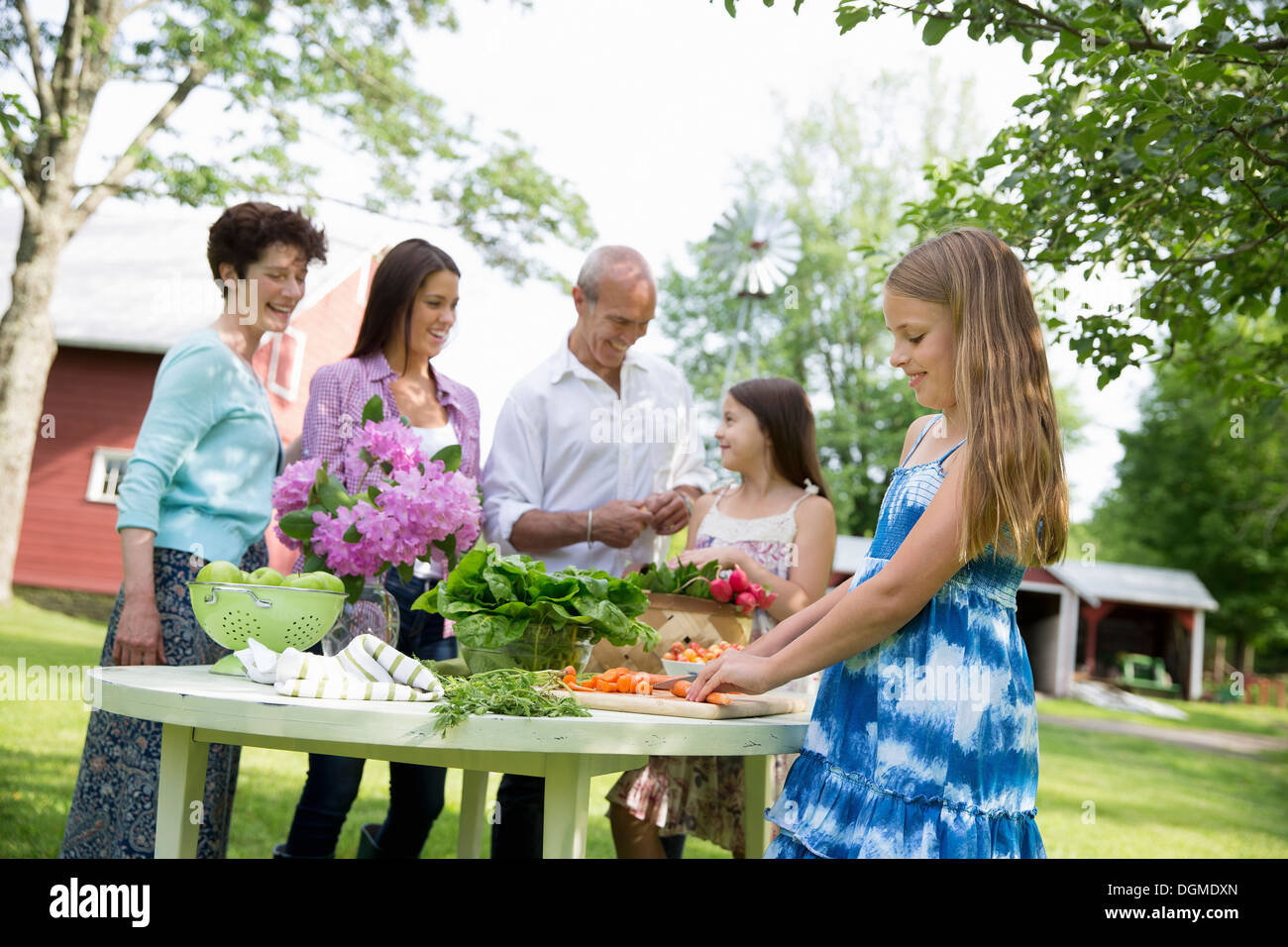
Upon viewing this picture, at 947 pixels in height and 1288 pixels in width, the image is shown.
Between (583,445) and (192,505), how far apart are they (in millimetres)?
1312

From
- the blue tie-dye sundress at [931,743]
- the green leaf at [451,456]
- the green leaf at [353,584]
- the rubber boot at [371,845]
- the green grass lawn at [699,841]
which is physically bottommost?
the green grass lawn at [699,841]

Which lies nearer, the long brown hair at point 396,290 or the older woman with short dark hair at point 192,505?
the older woman with short dark hair at point 192,505

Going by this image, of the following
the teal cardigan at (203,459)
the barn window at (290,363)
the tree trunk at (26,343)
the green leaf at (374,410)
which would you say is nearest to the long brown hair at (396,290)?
the teal cardigan at (203,459)

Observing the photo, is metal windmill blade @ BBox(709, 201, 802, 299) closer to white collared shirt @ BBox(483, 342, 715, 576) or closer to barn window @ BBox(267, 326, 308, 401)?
white collared shirt @ BBox(483, 342, 715, 576)

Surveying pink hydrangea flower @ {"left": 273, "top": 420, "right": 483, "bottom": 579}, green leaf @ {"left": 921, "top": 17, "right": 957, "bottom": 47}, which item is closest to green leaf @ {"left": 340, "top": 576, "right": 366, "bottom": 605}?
pink hydrangea flower @ {"left": 273, "top": 420, "right": 483, "bottom": 579}

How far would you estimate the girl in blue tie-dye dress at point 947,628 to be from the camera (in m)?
2.05

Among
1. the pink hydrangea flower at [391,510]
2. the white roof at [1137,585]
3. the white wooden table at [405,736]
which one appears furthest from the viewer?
the white roof at [1137,585]

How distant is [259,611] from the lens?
231cm

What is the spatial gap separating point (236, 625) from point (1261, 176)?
309 cm

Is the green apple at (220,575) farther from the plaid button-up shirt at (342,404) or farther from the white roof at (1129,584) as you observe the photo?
the white roof at (1129,584)

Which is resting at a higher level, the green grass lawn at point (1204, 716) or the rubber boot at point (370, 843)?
the rubber boot at point (370, 843)

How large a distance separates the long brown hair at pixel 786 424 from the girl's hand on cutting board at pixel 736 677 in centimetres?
197

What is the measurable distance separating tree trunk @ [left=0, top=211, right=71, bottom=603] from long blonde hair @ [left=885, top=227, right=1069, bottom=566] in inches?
516

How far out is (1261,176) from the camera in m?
3.20
